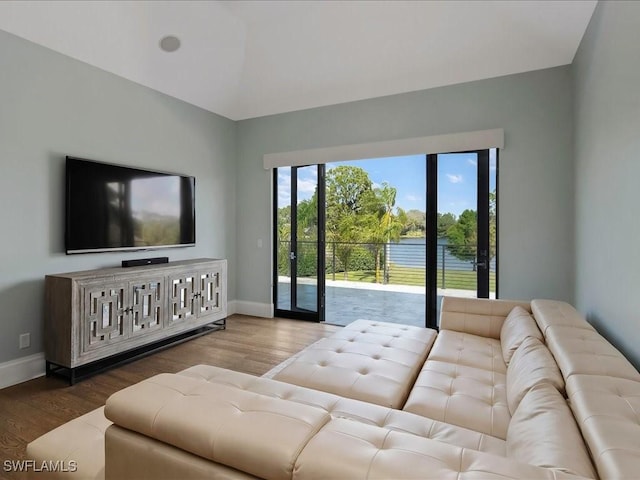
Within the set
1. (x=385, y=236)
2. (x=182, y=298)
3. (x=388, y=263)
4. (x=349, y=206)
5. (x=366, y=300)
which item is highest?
(x=349, y=206)

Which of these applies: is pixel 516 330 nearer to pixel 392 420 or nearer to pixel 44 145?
pixel 392 420

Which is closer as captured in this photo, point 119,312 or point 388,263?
point 119,312

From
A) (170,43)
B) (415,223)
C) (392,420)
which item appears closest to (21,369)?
(392,420)

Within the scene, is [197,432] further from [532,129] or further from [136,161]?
[532,129]

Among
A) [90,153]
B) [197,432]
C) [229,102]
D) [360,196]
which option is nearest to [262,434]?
[197,432]

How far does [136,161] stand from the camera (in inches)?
147

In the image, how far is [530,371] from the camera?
150 cm

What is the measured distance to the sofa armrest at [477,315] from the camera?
2.68 m

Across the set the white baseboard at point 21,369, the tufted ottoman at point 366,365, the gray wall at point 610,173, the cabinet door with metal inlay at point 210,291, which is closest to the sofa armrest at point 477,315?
the tufted ottoman at point 366,365

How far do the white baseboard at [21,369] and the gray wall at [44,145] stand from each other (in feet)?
0.16

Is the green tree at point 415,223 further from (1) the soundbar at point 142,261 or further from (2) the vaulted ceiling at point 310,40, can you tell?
(1) the soundbar at point 142,261

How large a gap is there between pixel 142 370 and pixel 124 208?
5.22 ft

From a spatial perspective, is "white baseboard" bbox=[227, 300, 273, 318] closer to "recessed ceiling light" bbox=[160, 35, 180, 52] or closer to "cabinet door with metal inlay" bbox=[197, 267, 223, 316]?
"cabinet door with metal inlay" bbox=[197, 267, 223, 316]

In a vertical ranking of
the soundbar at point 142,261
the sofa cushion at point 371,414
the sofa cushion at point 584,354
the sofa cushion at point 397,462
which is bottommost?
the sofa cushion at point 371,414
